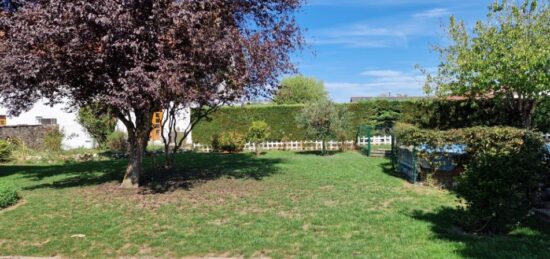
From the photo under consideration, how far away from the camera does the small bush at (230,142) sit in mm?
21656

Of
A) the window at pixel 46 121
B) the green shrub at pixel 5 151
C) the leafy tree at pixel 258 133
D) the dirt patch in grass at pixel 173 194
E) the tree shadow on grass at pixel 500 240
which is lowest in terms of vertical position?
the tree shadow on grass at pixel 500 240

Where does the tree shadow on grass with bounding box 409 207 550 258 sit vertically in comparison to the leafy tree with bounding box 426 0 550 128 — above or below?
below

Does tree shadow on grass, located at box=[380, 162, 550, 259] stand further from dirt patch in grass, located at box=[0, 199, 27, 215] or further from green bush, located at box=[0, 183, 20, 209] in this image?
green bush, located at box=[0, 183, 20, 209]

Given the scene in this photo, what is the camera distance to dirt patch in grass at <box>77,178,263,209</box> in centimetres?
861

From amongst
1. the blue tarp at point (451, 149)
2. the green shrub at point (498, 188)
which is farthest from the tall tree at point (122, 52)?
the green shrub at point (498, 188)

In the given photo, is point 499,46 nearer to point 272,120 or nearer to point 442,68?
point 442,68

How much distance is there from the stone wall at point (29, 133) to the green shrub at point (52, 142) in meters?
0.55

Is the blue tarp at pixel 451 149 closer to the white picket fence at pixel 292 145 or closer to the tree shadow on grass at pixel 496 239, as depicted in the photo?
the tree shadow on grass at pixel 496 239

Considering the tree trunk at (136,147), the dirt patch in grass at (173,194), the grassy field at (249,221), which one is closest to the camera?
the grassy field at (249,221)

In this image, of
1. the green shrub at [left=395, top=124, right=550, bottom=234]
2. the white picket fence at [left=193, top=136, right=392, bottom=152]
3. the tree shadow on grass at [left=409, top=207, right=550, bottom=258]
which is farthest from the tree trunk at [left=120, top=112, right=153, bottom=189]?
the white picket fence at [left=193, top=136, right=392, bottom=152]

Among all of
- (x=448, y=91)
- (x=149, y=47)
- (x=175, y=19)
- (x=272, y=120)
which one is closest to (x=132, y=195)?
(x=149, y=47)

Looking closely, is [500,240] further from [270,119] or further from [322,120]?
[270,119]

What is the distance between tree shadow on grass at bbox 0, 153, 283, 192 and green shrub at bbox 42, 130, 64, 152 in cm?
484

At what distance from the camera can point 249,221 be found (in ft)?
23.2
